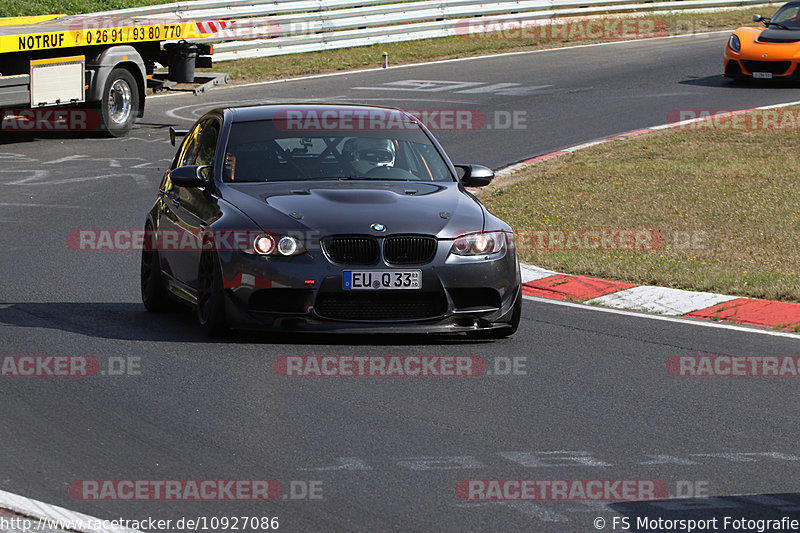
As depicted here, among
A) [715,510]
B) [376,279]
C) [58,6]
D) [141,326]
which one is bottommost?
[141,326]

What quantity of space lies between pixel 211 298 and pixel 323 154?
1.53 meters

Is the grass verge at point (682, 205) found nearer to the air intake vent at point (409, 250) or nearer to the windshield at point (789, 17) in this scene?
the air intake vent at point (409, 250)

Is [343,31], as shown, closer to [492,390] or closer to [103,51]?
[103,51]

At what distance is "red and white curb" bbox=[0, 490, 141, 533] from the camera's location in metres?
5.20

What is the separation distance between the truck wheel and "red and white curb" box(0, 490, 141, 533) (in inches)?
593

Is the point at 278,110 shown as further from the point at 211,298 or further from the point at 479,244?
the point at 479,244

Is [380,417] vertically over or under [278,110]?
under

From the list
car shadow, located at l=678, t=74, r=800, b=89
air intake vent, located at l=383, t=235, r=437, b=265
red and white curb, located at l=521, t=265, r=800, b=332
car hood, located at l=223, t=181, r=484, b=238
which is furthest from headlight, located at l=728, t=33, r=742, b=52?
air intake vent, located at l=383, t=235, r=437, b=265

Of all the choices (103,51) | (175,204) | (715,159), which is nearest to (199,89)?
(103,51)

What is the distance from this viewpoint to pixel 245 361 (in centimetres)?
820

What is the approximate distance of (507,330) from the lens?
895 centimetres

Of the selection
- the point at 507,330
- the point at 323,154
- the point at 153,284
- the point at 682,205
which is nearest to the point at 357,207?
the point at 323,154

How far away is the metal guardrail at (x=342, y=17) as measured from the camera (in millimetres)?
28203

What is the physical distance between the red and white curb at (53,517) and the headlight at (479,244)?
3.68 metres
